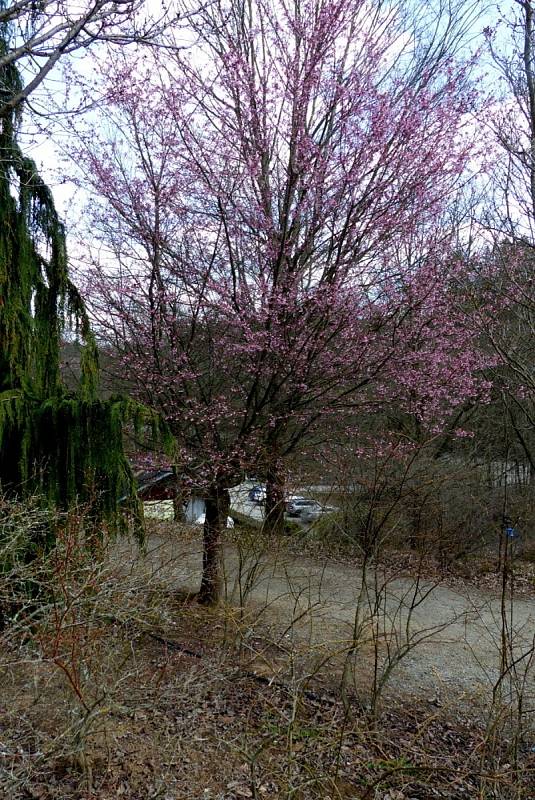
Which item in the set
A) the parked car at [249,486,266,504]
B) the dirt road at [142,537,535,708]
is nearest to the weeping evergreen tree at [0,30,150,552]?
the dirt road at [142,537,535,708]

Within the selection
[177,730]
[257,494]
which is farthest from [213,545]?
[177,730]

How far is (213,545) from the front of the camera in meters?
7.08

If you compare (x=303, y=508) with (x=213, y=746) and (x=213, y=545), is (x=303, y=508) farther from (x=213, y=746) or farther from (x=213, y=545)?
(x=213, y=746)

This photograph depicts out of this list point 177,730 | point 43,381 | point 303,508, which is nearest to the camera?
point 177,730

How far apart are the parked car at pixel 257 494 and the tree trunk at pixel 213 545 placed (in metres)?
0.55

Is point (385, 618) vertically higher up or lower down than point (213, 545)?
lower down

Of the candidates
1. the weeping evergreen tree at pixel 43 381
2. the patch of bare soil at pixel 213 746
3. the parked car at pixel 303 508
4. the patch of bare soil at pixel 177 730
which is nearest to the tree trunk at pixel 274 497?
the parked car at pixel 303 508

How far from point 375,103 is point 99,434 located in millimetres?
5066

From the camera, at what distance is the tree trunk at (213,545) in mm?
7305

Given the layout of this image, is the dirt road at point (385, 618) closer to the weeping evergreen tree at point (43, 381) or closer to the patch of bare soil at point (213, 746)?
the patch of bare soil at point (213, 746)

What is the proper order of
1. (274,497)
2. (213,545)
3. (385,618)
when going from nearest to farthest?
(385,618) → (213,545) → (274,497)

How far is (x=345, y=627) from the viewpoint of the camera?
7301mm

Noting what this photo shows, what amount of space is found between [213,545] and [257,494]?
1556 mm

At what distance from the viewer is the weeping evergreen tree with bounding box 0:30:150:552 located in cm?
507
